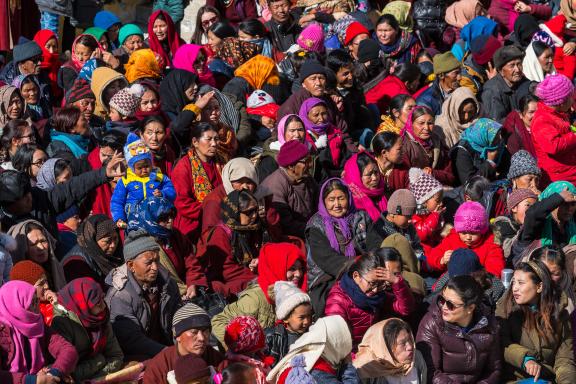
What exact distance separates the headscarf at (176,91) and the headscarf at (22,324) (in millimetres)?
4228

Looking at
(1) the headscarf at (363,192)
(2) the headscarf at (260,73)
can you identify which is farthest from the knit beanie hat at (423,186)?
(2) the headscarf at (260,73)

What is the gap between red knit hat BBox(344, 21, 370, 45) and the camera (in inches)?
553

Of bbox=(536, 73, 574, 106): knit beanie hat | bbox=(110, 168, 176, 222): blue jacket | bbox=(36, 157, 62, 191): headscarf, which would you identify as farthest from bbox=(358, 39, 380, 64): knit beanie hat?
bbox=(36, 157, 62, 191): headscarf

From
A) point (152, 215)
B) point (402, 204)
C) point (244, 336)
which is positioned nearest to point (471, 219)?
point (402, 204)

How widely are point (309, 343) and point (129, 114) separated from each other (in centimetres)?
398

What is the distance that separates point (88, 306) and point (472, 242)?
126 inches

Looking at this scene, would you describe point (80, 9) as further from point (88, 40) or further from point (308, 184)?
point (308, 184)

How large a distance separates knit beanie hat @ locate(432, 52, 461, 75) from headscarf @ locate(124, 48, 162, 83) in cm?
251

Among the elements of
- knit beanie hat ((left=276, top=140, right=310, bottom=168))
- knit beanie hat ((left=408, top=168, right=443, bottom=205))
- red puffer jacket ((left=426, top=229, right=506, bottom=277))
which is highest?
knit beanie hat ((left=276, top=140, right=310, bottom=168))

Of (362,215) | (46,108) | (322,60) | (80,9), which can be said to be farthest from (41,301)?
(80,9)

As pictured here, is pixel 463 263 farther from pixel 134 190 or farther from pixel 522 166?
pixel 134 190

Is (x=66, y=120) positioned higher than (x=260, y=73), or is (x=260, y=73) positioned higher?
(x=66, y=120)

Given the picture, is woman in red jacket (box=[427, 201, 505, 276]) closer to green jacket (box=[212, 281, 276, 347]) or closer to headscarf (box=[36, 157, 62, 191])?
green jacket (box=[212, 281, 276, 347])

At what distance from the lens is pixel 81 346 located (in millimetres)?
8727
